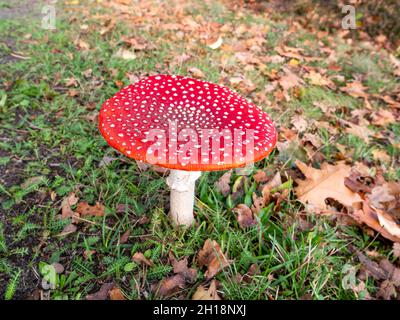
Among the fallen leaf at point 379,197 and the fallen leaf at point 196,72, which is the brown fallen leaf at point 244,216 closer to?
the fallen leaf at point 379,197

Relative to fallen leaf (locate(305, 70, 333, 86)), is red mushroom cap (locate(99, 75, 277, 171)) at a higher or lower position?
higher

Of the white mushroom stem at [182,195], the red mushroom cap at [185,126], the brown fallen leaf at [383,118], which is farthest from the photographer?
the brown fallen leaf at [383,118]

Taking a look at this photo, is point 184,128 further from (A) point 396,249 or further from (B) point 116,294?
(A) point 396,249

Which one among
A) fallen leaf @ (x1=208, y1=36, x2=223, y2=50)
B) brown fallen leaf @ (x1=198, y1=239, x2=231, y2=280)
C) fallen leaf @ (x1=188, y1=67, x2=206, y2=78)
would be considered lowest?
brown fallen leaf @ (x1=198, y1=239, x2=231, y2=280)

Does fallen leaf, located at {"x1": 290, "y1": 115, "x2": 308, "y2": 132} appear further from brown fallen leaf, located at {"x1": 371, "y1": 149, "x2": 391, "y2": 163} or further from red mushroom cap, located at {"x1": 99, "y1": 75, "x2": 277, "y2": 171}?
red mushroom cap, located at {"x1": 99, "y1": 75, "x2": 277, "y2": 171}

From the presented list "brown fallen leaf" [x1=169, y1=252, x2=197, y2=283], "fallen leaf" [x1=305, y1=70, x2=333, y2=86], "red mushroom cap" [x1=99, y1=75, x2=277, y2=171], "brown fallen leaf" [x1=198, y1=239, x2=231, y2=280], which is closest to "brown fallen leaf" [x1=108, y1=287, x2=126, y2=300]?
"brown fallen leaf" [x1=169, y1=252, x2=197, y2=283]

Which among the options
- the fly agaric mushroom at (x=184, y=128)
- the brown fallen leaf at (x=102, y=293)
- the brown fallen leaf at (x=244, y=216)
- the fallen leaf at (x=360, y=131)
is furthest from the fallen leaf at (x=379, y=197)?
the brown fallen leaf at (x=102, y=293)
